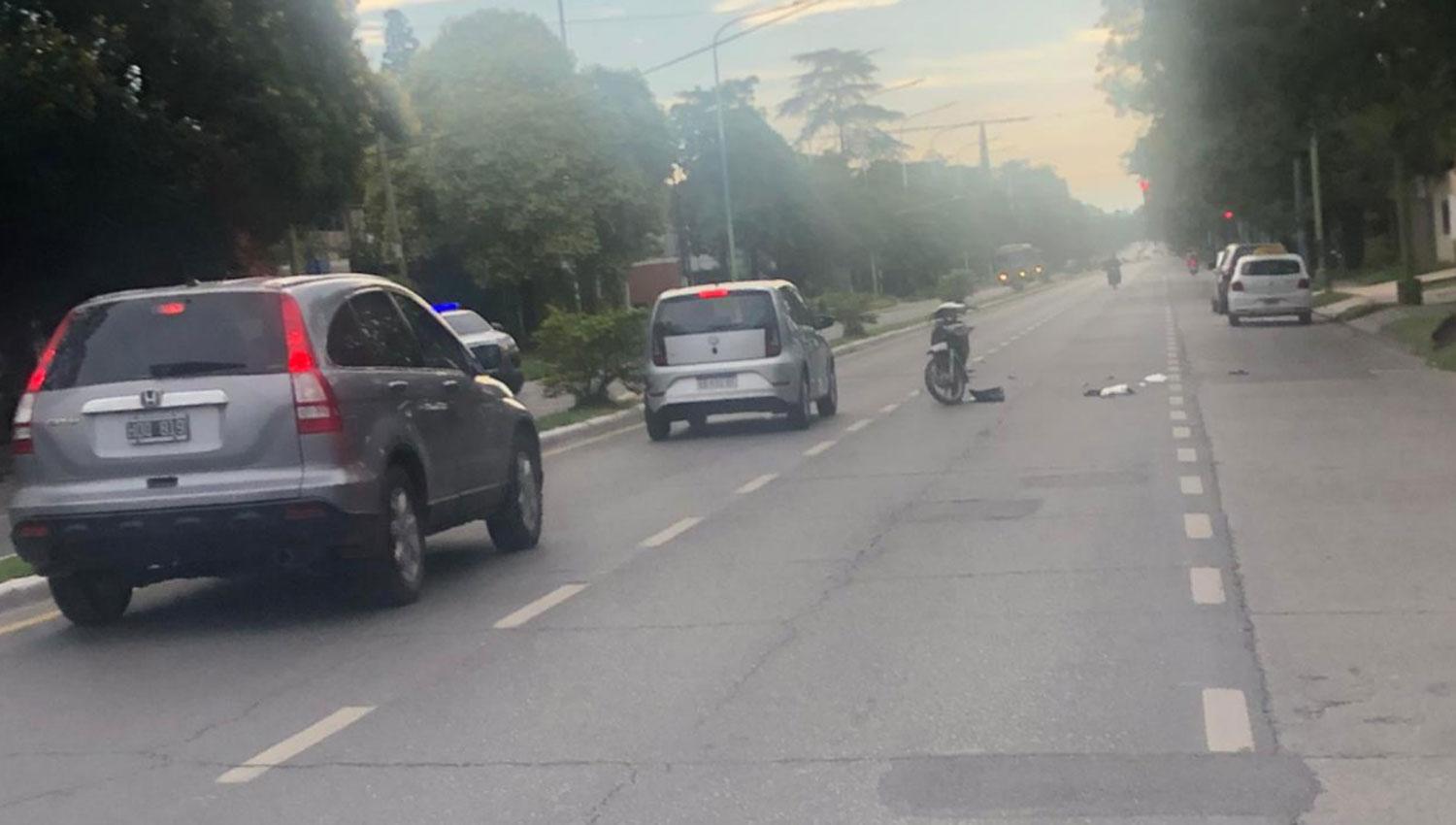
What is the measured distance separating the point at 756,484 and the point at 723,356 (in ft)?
19.1

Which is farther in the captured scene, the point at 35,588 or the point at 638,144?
the point at 638,144

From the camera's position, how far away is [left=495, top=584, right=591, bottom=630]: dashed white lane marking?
34.9 ft

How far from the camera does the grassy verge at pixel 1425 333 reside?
2844cm

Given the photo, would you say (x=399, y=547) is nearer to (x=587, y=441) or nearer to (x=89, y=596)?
(x=89, y=596)

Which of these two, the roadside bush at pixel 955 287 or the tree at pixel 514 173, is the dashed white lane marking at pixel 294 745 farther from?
the roadside bush at pixel 955 287

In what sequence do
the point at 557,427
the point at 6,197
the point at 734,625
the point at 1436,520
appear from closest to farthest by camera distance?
the point at 734,625, the point at 1436,520, the point at 557,427, the point at 6,197

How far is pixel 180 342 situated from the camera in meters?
10.9

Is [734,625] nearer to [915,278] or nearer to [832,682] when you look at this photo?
[832,682]

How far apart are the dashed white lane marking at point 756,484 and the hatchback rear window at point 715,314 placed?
4989mm

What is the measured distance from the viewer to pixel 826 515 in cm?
1477

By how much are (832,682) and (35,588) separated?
6417mm

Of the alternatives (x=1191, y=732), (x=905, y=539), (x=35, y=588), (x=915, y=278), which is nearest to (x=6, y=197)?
(x=35, y=588)

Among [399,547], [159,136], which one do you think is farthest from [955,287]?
[399,547]

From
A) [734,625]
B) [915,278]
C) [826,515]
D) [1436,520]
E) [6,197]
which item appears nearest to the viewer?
[734,625]
